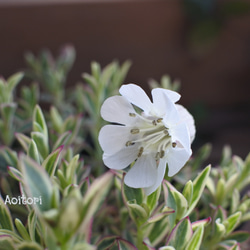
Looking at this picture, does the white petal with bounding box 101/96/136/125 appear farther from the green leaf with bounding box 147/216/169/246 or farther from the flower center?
the green leaf with bounding box 147/216/169/246

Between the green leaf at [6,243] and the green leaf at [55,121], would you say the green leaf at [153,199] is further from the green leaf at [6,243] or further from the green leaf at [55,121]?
the green leaf at [55,121]

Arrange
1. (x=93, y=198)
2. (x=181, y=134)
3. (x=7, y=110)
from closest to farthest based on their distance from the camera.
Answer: (x=93, y=198) → (x=181, y=134) → (x=7, y=110)

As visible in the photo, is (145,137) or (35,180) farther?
(145,137)

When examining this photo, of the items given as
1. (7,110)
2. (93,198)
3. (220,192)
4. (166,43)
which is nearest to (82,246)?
(93,198)

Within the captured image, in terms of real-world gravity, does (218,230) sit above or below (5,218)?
below

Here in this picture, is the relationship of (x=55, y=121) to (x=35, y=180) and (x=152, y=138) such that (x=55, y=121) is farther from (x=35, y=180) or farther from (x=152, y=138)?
(x=35, y=180)

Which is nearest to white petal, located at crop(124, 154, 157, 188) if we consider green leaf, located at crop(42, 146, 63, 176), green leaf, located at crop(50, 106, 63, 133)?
green leaf, located at crop(42, 146, 63, 176)

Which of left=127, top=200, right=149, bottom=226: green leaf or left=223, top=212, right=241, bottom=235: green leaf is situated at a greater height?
left=127, top=200, right=149, bottom=226: green leaf

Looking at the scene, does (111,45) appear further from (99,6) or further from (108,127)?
(108,127)
